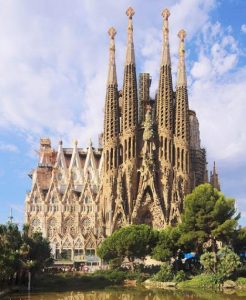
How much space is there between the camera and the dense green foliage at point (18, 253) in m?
36.5

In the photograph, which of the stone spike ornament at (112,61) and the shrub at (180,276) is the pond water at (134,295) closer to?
the shrub at (180,276)

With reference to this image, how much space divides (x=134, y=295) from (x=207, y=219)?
13.3 metres

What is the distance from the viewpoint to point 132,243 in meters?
53.0

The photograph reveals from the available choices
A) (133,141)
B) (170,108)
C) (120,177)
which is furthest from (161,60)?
(120,177)

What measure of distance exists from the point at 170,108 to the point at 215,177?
17051mm

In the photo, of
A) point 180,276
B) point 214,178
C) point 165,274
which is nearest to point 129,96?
point 214,178

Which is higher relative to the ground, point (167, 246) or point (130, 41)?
point (130, 41)

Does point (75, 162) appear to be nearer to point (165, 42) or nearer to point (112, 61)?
point (112, 61)

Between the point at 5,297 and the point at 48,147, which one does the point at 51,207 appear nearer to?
the point at 48,147

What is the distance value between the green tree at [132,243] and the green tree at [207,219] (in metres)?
4.31

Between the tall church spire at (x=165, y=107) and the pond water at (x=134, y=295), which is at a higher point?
the tall church spire at (x=165, y=107)

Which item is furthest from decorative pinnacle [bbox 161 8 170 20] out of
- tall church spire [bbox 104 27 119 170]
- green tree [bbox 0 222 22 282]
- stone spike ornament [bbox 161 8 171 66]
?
green tree [bbox 0 222 22 282]

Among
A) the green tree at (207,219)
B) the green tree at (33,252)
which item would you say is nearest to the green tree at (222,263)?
the green tree at (207,219)

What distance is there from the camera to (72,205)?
78938mm
